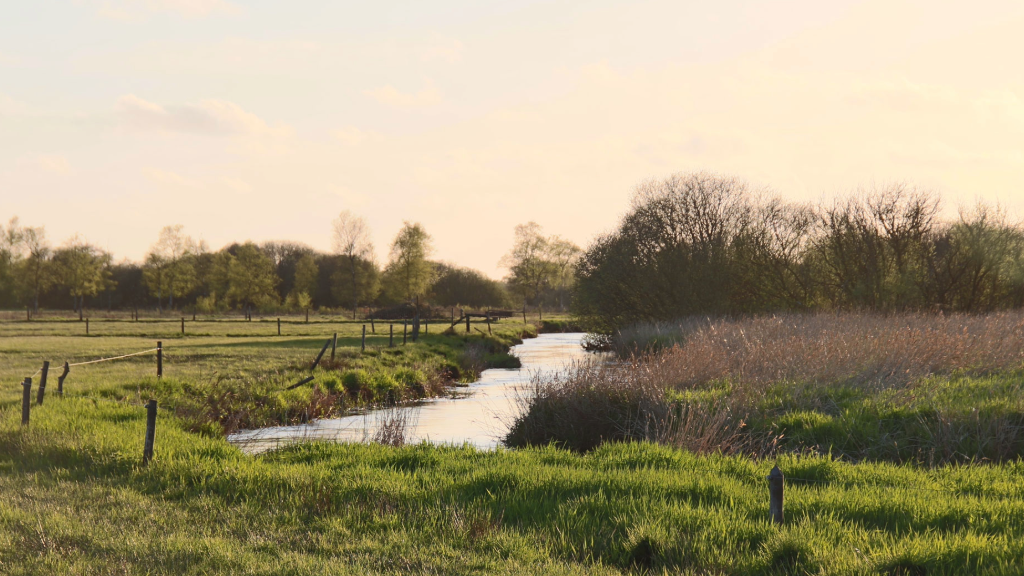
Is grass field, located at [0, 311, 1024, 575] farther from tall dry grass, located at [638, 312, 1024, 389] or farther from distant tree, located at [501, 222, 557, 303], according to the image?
distant tree, located at [501, 222, 557, 303]

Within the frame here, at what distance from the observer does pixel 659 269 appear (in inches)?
1529

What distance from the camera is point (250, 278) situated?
235ft

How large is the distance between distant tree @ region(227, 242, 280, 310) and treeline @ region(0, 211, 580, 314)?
0.10 meters

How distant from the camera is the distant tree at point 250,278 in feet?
234

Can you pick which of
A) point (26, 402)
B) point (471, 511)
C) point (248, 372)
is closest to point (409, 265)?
point (248, 372)

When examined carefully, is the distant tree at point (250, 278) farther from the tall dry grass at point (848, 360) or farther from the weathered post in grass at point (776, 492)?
the weathered post in grass at point (776, 492)

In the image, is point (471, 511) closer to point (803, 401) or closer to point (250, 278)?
point (803, 401)

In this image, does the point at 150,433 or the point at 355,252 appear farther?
the point at 355,252

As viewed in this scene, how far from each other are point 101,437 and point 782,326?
67.9ft

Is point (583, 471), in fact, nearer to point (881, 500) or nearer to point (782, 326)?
point (881, 500)

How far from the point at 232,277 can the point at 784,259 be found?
172 feet

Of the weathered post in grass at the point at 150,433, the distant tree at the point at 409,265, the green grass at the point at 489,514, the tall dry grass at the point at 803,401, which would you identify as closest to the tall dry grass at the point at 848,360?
the tall dry grass at the point at 803,401

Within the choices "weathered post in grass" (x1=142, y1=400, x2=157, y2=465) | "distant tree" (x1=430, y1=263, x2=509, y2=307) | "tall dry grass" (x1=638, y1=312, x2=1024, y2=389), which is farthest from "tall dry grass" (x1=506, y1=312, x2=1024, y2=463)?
"distant tree" (x1=430, y1=263, x2=509, y2=307)

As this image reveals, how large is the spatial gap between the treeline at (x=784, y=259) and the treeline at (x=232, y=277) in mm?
24544
